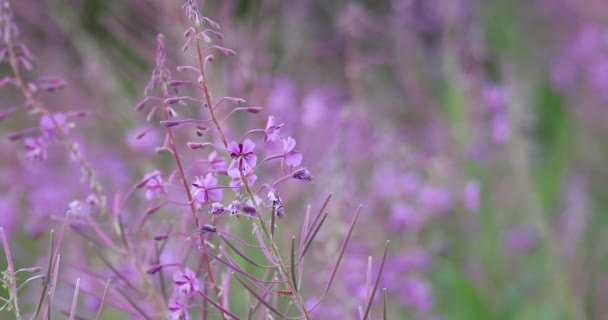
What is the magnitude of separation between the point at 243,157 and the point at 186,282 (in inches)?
7.0

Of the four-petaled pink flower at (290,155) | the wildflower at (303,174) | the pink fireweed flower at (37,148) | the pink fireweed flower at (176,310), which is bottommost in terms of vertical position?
the pink fireweed flower at (176,310)

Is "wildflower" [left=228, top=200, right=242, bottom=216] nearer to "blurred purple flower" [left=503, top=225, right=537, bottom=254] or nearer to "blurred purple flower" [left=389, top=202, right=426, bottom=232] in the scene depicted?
"blurred purple flower" [left=389, top=202, right=426, bottom=232]

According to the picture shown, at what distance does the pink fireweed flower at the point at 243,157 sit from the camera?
0.82 m

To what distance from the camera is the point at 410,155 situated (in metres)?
2.47

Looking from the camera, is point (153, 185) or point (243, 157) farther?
point (153, 185)

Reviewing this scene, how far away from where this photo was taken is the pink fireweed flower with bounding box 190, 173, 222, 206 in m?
0.86

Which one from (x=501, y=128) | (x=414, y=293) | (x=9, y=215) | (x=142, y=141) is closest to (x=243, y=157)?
(x=414, y=293)

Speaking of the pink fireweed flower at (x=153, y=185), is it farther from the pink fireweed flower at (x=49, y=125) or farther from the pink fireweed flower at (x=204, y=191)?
the pink fireweed flower at (x=49, y=125)

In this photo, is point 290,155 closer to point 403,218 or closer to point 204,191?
point 204,191

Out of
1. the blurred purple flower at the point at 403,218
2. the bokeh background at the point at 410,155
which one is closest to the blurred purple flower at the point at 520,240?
the bokeh background at the point at 410,155

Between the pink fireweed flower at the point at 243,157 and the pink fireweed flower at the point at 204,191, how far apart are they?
5cm

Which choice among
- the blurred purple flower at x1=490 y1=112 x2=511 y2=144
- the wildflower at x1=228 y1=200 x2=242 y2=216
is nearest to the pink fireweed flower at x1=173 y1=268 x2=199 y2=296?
the wildflower at x1=228 y1=200 x2=242 y2=216

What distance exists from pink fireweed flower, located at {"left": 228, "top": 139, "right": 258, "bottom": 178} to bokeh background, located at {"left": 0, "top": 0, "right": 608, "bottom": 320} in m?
0.69

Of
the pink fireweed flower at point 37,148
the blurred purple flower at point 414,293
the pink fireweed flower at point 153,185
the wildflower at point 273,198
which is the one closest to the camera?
the wildflower at point 273,198
